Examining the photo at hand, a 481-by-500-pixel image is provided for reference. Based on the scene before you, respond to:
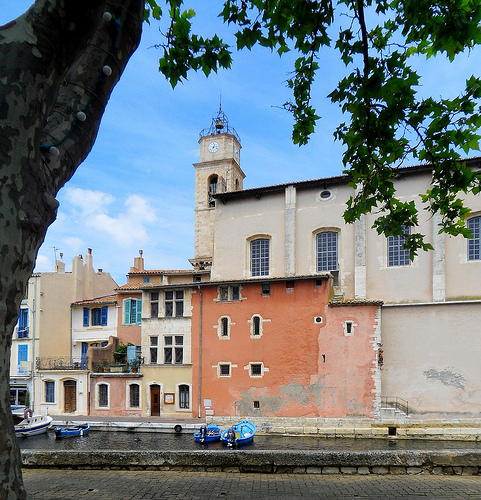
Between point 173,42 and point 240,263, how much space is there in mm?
26434

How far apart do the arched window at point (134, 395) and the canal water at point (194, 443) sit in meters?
4.09

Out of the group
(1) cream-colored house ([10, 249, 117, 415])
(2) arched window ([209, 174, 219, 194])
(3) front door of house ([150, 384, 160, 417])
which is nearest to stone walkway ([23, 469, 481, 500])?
(3) front door of house ([150, 384, 160, 417])

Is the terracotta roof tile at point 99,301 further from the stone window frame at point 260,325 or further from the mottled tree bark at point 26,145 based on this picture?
the mottled tree bark at point 26,145

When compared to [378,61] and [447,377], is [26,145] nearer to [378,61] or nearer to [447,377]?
[378,61]

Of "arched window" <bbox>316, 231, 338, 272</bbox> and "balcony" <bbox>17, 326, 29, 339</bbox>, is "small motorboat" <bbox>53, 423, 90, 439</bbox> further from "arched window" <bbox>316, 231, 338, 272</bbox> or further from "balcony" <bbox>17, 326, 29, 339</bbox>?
"arched window" <bbox>316, 231, 338, 272</bbox>

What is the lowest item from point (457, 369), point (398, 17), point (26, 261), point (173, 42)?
point (457, 369)

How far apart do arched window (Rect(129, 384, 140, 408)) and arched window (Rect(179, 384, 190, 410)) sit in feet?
9.68

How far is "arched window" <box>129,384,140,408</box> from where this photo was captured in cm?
2889

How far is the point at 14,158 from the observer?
2650 mm

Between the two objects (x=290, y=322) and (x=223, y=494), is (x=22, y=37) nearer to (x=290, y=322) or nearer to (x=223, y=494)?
(x=223, y=494)

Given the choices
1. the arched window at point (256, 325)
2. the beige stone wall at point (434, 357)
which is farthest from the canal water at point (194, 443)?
the arched window at point (256, 325)

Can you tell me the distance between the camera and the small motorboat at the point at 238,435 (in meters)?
21.1

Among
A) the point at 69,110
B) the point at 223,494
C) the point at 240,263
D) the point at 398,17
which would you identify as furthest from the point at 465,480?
the point at 240,263

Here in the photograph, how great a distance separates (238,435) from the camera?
21547 mm
